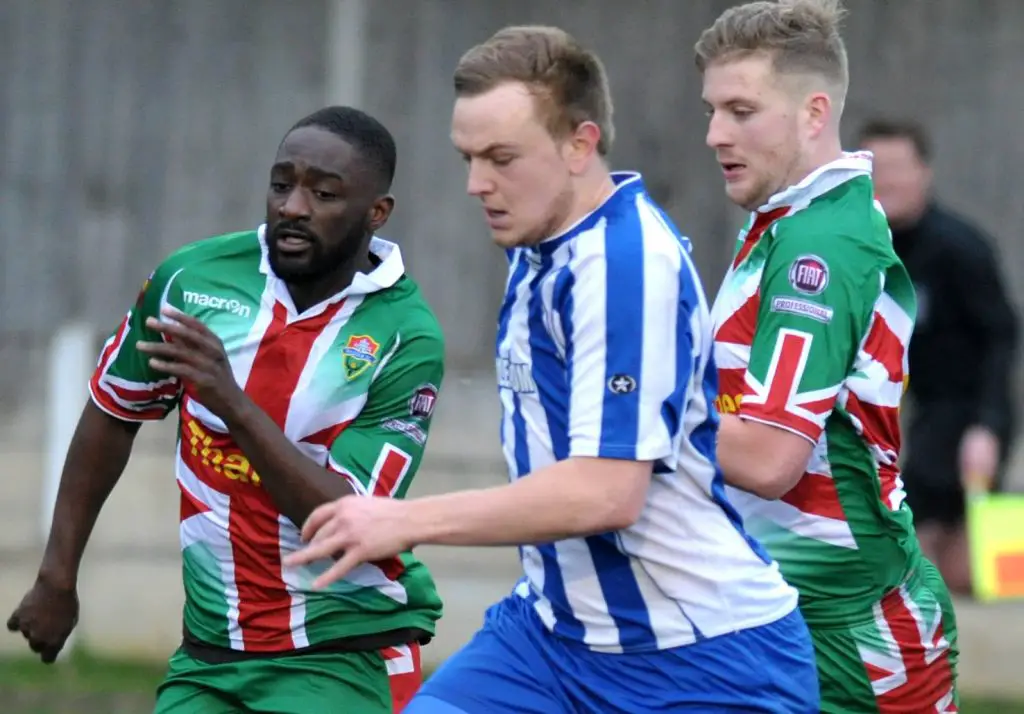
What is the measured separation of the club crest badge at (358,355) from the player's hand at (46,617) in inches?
33.0

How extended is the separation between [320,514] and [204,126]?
656cm

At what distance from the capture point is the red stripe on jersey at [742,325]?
4223 mm

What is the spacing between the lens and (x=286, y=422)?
4387 mm

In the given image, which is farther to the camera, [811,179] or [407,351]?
[407,351]

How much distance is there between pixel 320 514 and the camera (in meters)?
3.29

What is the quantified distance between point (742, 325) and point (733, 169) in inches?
13.2

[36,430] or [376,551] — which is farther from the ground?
[376,551]

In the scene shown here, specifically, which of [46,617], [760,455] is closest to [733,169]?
[760,455]

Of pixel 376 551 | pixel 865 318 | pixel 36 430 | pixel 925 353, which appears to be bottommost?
pixel 36 430

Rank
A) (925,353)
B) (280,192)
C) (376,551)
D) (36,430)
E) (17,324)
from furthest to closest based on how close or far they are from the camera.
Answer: (17,324), (36,430), (925,353), (280,192), (376,551)

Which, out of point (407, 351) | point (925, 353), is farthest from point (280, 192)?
point (925, 353)

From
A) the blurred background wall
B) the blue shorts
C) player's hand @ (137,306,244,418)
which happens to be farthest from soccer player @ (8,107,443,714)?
the blurred background wall

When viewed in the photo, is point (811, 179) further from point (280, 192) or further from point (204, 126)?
point (204, 126)

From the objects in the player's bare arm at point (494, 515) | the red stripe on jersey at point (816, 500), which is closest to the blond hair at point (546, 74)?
the player's bare arm at point (494, 515)
